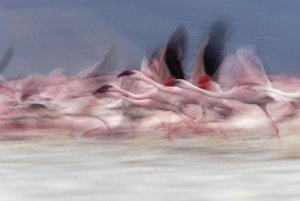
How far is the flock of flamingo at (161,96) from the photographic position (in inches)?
121

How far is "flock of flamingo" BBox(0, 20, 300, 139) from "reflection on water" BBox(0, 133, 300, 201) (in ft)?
0.34

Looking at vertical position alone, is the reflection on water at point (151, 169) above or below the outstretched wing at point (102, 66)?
below

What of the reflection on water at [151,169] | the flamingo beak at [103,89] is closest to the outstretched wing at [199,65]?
the reflection on water at [151,169]

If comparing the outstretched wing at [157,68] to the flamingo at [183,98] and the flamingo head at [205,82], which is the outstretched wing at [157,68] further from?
the flamingo head at [205,82]

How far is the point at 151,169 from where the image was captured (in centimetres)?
250

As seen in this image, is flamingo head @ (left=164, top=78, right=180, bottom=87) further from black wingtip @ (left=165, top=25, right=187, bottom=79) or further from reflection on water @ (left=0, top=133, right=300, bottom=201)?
reflection on water @ (left=0, top=133, right=300, bottom=201)

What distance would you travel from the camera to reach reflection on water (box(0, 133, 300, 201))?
213 centimetres

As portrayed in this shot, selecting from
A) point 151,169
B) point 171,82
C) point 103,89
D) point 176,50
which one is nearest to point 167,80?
point 171,82

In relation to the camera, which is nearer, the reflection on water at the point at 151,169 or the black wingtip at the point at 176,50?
the reflection on water at the point at 151,169

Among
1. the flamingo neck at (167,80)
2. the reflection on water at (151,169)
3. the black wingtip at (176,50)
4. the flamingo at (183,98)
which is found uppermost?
the black wingtip at (176,50)

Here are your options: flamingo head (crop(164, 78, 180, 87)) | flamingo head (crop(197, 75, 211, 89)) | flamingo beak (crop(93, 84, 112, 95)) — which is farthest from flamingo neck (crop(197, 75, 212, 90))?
flamingo beak (crop(93, 84, 112, 95))

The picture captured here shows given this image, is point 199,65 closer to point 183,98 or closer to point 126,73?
point 183,98

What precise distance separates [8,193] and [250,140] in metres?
1.25

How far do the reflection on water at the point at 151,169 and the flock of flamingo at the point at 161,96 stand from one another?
0.34 feet
